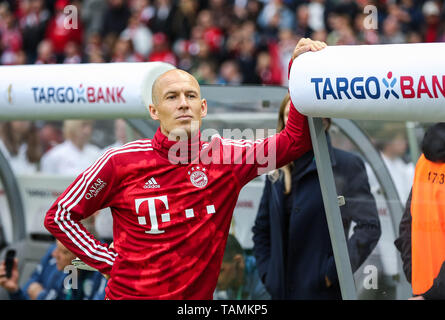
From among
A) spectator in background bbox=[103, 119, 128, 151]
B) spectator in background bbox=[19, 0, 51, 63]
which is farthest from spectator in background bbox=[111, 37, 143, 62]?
spectator in background bbox=[103, 119, 128, 151]

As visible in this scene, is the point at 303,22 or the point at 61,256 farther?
the point at 303,22

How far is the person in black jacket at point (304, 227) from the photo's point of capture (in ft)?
13.4

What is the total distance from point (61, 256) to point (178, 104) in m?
2.27

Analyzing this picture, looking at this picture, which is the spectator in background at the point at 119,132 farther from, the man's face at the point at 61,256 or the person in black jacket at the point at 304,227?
the person in black jacket at the point at 304,227

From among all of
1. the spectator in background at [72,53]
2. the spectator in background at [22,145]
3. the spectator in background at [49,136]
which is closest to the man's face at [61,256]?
the spectator in background at [22,145]

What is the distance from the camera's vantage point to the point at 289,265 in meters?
4.52

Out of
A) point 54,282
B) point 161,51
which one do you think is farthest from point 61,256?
point 161,51

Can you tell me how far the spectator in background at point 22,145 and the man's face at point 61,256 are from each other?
1.31 m

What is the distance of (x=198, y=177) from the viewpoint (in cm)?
334

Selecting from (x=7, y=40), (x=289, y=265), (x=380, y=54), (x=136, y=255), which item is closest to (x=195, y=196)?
(x=136, y=255)

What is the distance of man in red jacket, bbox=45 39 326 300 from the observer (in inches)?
129

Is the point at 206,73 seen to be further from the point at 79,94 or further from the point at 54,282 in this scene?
the point at 79,94

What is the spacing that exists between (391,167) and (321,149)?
1399 mm

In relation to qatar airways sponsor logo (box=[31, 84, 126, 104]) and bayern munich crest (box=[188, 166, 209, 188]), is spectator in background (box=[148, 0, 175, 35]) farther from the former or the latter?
bayern munich crest (box=[188, 166, 209, 188])
